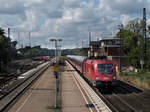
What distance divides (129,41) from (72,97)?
→ 213 ft

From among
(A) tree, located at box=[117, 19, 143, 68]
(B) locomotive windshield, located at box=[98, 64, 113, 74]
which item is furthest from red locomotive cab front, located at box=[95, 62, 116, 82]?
(A) tree, located at box=[117, 19, 143, 68]

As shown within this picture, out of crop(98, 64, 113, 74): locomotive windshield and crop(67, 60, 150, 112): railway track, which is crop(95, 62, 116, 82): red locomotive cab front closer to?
crop(98, 64, 113, 74): locomotive windshield

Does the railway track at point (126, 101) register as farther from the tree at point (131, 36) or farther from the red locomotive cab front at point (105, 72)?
the tree at point (131, 36)

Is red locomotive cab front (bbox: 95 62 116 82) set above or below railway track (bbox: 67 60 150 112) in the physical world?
above

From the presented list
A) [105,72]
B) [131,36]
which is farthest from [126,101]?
[131,36]

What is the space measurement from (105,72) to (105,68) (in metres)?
0.38

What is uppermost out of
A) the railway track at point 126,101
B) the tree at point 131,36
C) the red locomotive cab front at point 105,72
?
the tree at point 131,36

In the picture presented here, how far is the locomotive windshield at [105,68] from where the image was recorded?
72.4 ft

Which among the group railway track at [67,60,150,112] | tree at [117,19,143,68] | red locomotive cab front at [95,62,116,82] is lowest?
railway track at [67,60,150,112]

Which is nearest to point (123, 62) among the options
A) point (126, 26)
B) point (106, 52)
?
point (106, 52)

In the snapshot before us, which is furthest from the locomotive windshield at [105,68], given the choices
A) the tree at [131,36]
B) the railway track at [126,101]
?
the tree at [131,36]

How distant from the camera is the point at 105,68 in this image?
22188 mm

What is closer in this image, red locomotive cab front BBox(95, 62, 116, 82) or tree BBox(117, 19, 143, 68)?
red locomotive cab front BBox(95, 62, 116, 82)

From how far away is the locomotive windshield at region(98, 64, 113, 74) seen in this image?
2206 cm
